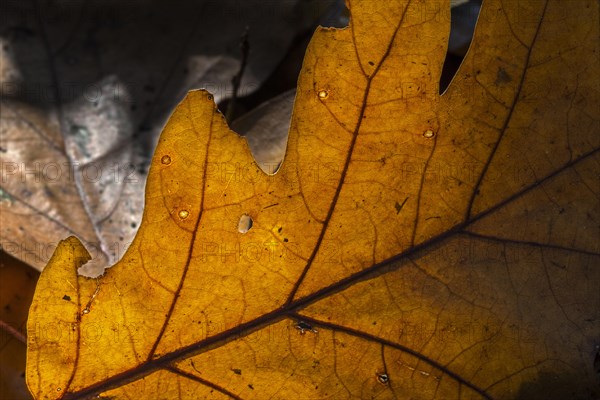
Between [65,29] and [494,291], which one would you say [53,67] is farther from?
[494,291]

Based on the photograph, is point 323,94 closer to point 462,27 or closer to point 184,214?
point 184,214

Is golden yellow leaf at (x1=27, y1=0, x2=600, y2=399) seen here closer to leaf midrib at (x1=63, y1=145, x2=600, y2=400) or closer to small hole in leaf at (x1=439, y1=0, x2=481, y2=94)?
leaf midrib at (x1=63, y1=145, x2=600, y2=400)

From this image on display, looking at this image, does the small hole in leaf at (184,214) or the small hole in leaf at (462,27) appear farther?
the small hole in leaf at (462,27)

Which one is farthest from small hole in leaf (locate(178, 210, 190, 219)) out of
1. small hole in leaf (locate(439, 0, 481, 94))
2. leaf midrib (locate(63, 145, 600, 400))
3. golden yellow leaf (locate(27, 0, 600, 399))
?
small hole in leaf (locate(439, 0, 481, 94))

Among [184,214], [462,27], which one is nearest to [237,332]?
[184,214]

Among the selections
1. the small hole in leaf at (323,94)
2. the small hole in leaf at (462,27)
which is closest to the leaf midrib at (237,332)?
the small hole in leaf at (323,94)

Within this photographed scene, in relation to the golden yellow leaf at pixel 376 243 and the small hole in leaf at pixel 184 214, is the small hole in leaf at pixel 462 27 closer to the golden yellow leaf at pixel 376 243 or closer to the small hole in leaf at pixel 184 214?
the golden yellow leaf at pixel 376 243

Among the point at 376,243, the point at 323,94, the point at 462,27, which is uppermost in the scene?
the point at 462,27

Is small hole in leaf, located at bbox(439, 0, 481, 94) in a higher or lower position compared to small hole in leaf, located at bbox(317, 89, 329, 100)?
higher

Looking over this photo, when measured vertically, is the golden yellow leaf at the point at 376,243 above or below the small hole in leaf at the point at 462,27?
below
